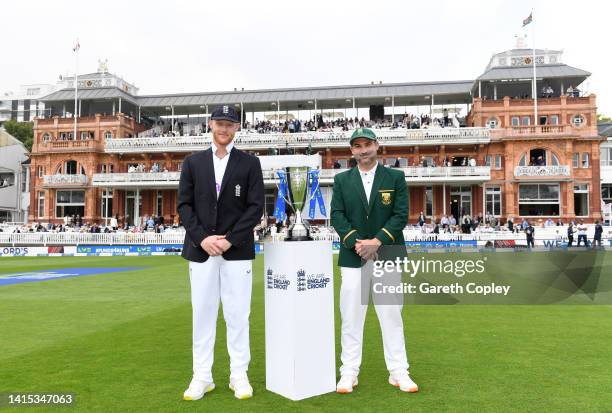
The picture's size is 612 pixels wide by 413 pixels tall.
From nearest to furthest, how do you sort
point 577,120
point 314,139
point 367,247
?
point 367,247, point 577,120, point 314,139

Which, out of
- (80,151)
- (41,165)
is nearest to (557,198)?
(80,151)

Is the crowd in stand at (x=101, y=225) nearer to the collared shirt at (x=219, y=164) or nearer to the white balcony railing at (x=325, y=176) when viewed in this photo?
the white balcony railing at (x=325, y=176)

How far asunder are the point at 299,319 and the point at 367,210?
126 centimetres

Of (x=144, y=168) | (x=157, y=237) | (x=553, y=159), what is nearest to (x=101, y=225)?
(x=144, y=168)

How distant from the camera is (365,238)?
4.53 m

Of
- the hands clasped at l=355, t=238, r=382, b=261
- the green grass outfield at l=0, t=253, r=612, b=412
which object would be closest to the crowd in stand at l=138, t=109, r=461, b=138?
the green grass outfield at l=0, t=253, r=612, b=412

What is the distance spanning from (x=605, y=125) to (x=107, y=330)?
2020 inches

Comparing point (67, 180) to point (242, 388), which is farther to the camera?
point (67, 180)

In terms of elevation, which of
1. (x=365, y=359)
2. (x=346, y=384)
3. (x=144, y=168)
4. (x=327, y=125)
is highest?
(x=327, y=125)

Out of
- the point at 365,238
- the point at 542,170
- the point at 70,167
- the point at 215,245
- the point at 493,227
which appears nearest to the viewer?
the point at 215,245

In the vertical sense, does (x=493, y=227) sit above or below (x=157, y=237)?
above

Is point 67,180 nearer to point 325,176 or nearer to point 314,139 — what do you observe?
point 314,139

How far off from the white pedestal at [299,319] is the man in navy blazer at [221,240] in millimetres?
255

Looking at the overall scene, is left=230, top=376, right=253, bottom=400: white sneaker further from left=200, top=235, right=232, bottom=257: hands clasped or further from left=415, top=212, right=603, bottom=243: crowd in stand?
left=415, top=212, right=603, bottom=243: crowd in stand
